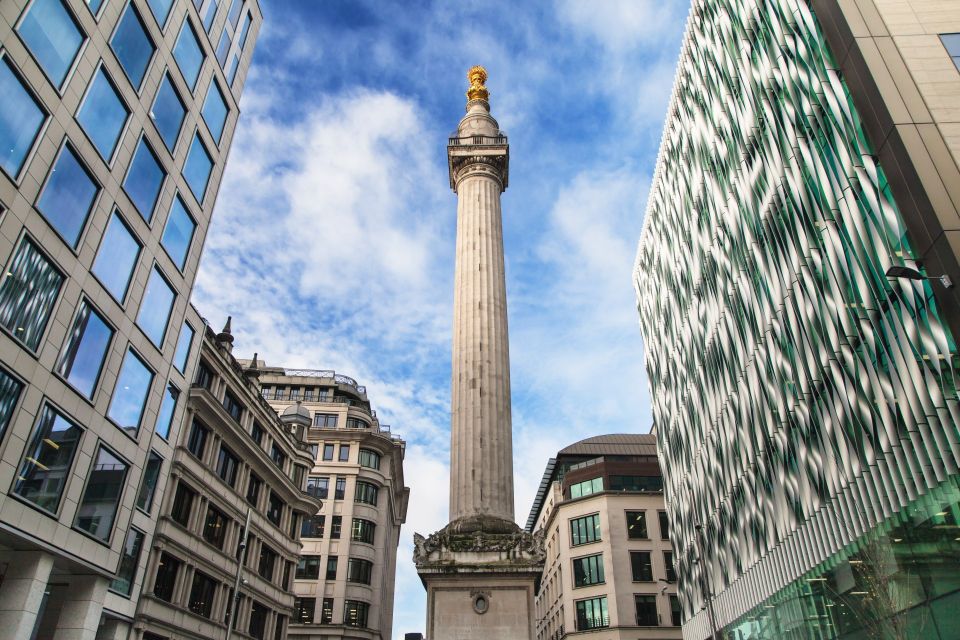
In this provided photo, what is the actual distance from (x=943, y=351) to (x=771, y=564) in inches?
726

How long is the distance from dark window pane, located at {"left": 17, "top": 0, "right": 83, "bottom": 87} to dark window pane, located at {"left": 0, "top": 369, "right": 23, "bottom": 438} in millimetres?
10059

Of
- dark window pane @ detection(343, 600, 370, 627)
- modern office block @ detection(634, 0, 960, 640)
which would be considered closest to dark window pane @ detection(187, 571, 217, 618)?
modern office block @ detection(634, 0, 960, 640)

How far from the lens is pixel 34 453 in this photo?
72.1ft

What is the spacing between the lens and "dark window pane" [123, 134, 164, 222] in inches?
1110

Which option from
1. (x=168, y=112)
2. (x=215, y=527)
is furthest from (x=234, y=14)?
(x=215, y=527)

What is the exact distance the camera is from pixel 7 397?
20828 mm

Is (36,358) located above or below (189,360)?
below

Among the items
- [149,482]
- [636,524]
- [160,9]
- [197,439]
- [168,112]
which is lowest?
[149,482]

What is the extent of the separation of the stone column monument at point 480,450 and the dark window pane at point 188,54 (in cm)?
1389

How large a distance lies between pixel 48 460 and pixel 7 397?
114 inches

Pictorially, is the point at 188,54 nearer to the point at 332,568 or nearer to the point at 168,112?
the point at 168,112

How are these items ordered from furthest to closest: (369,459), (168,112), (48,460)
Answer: (369,459)
(168,112)
(48,460)

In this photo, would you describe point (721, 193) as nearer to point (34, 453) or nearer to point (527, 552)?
point (527, 552)

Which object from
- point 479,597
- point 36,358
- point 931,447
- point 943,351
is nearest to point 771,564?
point 931,447
